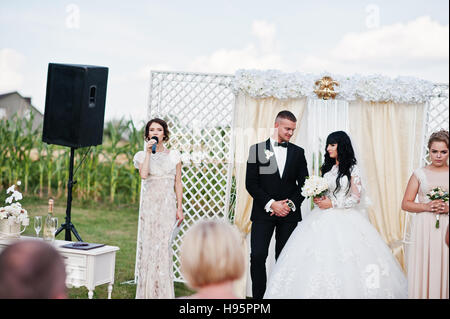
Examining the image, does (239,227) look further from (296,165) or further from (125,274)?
(125,274)

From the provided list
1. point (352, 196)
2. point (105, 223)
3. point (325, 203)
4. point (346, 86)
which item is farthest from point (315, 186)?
point (105, 223)

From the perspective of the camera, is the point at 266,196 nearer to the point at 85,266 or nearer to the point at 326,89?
the point at 326,89

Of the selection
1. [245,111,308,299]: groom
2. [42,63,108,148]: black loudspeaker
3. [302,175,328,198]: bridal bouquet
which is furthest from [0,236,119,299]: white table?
[302,175,328,198]: bridal bouquet

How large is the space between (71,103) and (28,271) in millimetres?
3346

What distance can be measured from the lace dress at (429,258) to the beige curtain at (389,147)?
1.60 metres

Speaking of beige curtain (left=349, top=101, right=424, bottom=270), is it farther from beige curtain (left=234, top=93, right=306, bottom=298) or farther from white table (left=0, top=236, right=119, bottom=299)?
white table (left=0, top=236, right=119, bottom=299)

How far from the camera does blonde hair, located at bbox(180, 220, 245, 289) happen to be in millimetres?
2084

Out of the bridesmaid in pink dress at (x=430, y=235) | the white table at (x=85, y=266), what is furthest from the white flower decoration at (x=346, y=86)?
the white table at (x=85, y=266)

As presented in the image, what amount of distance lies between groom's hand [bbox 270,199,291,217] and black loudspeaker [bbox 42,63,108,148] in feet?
6.47

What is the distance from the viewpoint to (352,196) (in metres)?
4.36

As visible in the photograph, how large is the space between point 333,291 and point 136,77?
9.13 meters

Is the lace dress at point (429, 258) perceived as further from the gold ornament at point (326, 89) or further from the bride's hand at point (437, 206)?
the gold ornament at point (326, 89)

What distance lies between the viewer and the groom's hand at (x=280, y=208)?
177 inches
